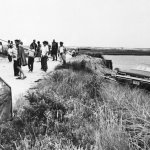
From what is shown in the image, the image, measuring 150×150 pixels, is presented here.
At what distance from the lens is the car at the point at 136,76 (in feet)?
28.4

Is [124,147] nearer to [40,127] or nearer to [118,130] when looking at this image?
[118,130]

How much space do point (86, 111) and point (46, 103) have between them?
87 centimetres

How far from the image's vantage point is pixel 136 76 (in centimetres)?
948

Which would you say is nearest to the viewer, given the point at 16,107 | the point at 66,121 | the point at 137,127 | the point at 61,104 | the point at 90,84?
the point at 137,127

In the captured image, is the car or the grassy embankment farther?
the car

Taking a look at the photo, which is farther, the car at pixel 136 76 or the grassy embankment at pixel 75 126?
the car at pixel 136 76

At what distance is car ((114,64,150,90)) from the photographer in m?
8.65

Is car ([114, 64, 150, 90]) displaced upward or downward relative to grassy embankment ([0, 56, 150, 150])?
upward

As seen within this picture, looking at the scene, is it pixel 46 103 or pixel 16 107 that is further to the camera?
pixel 16 107

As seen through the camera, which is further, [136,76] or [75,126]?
[136,76]

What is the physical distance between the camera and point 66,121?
5191mm

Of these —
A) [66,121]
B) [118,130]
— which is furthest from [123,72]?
[118,130]

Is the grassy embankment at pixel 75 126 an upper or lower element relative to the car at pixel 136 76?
lower

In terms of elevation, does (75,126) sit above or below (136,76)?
below
